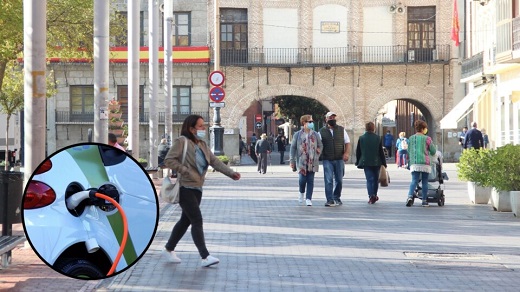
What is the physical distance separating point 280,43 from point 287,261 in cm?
4571

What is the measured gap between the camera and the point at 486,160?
2230cm

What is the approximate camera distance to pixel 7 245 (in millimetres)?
10984

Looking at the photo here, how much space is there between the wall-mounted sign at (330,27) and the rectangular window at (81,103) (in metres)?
11.7

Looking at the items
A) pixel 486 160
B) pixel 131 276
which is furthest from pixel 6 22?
pixel 131 276

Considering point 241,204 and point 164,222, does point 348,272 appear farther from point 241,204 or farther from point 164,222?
point 241,204

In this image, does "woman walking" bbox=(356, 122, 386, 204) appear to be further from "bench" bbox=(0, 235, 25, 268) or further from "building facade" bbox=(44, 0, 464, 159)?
"building facade" bbox=(44, 0, 464, 159)

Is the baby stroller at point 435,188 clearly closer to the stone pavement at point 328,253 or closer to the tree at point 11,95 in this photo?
the stone pavement at point 328,253

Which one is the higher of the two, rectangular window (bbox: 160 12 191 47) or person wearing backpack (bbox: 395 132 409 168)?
rectangular window (bbox: 160 12 191 47)

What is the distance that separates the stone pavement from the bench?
141 millimetres

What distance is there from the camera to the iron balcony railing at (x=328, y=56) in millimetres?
57906

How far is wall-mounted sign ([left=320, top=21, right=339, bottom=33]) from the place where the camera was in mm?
58344

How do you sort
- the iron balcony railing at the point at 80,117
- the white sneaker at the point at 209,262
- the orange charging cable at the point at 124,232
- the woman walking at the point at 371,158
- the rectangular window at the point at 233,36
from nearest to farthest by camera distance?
the orange charging cable at the point at 124,232 → the white sneaker at the point at 209,262 → the woman walking at the point at 371,158 → the iron balcony railing at the point at 80,117 → the rectangular window at the point at 233,36

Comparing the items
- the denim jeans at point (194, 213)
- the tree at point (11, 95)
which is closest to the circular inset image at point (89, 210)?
the denim jeans at point (194, 213)

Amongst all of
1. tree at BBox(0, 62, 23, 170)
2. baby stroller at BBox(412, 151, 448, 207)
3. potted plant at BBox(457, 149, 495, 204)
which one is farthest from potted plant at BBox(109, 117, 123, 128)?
tree at BBox(0, 62, 23, 170)
